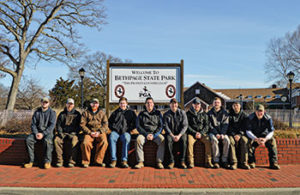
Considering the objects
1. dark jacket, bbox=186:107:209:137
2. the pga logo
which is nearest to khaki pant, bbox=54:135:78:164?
dark jacket, bbox=186:107:209:137

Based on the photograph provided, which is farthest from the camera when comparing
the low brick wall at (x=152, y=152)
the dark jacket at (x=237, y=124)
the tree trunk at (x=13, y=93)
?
the tree trunk at (x=13, y=93)

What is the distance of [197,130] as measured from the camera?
6301 mm

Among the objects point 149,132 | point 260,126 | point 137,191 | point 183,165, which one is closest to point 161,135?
point 149,132

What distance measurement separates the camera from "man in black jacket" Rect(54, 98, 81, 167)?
599cm

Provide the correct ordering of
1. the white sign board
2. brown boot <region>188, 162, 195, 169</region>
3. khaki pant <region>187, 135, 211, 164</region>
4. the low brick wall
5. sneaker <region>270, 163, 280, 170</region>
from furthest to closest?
the white sign board
the low brick wall
khaki pant <region>187, 135, 211, 164</region>
brown boot <region>188, 162, 195, 169</region>
sneaker <region>270, 163, 280, 170</region>

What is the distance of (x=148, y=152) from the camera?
6191mm

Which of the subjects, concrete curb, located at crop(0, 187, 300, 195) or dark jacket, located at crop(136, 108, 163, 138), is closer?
concrete curb, located at crop(0, 187, 300, 195)

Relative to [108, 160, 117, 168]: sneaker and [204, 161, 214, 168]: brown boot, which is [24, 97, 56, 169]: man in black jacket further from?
[204, 161, 214, 168]: brown boot

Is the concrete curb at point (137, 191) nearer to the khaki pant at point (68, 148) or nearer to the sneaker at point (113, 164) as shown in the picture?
the sneaker at point (113, 164)

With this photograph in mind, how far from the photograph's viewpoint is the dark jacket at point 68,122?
20.7ft

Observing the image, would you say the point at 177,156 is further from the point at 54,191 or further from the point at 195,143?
the point at 54,191

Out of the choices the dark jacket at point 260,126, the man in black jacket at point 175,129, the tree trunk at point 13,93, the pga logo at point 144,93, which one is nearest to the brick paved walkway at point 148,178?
the man in black jacket at point 175,129

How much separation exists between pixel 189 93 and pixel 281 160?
41658 millimetres

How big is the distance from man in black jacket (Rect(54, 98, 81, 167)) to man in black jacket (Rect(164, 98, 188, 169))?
94.7 inches
